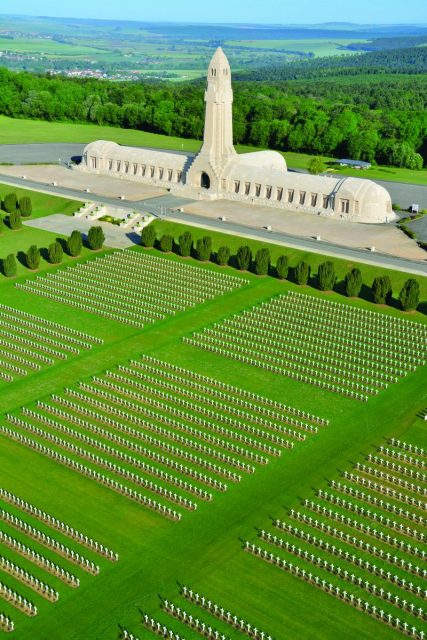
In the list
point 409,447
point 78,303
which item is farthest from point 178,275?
point 409,447

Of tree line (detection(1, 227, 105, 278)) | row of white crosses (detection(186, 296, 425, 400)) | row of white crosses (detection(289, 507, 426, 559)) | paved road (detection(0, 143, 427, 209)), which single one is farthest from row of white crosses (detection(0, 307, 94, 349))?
paved road (detection(0, 143, 427, 209))

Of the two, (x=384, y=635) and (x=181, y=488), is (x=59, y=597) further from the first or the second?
(x=384, y=635)

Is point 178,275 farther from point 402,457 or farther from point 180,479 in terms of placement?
point 402,457

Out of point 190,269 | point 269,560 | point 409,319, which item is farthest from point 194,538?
point 190,269

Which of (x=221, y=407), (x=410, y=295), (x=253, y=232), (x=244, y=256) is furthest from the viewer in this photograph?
(x=253, y=232)

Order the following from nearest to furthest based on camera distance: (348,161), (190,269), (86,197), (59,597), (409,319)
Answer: (59,597) < (409,319) < (190,269) < (86,197) < (348,161)

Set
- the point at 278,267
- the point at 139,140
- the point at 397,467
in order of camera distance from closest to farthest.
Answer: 1. the point at 397,467
2. the point at 278,267
3. the point at 139,140
